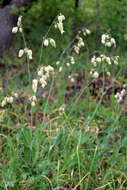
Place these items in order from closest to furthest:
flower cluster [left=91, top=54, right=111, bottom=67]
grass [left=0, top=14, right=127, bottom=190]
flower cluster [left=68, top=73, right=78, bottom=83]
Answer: grass [left=0, top=14, right=127, bottom=190] < flower cluster [left=91, top=54, right=111, bottom=67] < flower cluster [left=68, top=73, right=78, bottom=83]

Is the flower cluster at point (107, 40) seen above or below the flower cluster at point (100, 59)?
above

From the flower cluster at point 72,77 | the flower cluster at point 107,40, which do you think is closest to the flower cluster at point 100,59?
the flower cluster at point 107,40

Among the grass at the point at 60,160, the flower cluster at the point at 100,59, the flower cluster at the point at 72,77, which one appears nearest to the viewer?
the grass at the point at 60,160

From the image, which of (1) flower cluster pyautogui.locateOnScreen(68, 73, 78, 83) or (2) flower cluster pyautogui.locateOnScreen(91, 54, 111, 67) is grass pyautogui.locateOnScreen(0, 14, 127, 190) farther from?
(1) flower cluster pyautogui.locateOnScreen(68, 73, 78, 83)

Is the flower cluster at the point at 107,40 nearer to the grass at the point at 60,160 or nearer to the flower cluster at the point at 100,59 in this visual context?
the flower cluster at the point at 100,59

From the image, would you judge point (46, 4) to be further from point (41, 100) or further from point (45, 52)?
point (41, 100)

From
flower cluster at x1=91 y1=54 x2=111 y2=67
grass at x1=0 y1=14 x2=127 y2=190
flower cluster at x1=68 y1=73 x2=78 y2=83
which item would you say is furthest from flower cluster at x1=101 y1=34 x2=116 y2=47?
flower cluster at x1=68 y1=73 x2=78 y2=83

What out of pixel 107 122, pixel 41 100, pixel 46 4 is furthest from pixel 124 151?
pixel 46 4

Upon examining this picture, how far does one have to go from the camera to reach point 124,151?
3463mm

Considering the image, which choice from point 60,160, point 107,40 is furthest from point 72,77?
point 60,160

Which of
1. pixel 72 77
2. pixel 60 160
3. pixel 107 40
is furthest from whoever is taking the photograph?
pixel 72 77

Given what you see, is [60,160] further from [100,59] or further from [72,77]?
[72,77]

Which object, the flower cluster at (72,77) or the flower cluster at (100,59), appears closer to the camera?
the flower cluster at (100,59)

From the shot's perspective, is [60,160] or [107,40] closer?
[60,160]
